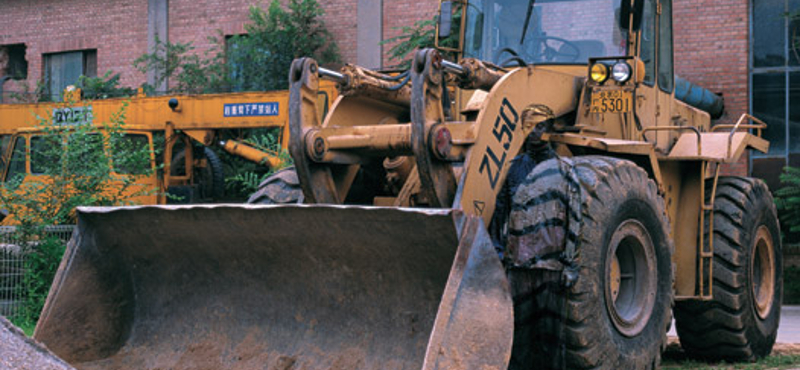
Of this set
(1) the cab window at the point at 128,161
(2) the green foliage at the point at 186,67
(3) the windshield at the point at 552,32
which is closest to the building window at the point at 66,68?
(2) the green foliage at the point at 186,67

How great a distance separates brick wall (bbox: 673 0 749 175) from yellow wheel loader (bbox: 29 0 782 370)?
904 centimetres

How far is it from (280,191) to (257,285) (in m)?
0.95

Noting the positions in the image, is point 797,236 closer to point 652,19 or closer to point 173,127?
point 652,19

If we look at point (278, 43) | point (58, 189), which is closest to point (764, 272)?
point (58, 189)

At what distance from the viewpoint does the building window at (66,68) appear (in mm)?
22781

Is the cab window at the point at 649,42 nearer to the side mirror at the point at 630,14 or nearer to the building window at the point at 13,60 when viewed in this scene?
the side mirror at the point at 630,14

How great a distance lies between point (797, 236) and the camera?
1435cm

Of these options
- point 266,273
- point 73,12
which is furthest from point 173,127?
point 266,273

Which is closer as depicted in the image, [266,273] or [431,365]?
[431,365]

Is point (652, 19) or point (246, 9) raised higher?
point (246, 9)

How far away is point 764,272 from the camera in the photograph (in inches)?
335

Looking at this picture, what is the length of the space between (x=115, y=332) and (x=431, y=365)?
8.43 feet

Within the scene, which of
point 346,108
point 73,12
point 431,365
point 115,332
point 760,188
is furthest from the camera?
point 73,12

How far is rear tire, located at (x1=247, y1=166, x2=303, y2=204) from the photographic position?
22.0 feet
